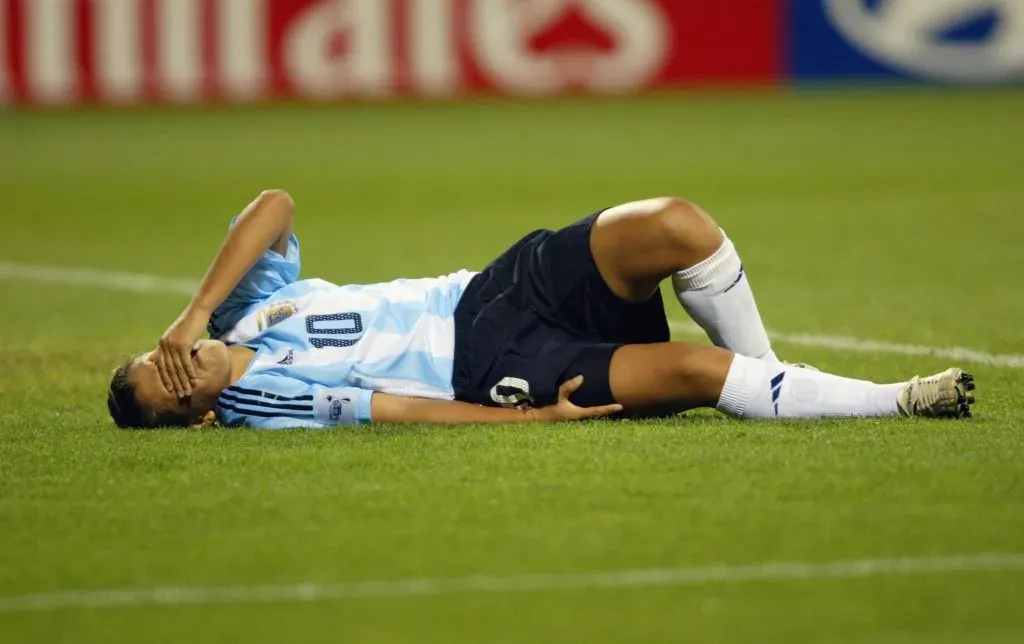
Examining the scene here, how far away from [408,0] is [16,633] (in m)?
17.8

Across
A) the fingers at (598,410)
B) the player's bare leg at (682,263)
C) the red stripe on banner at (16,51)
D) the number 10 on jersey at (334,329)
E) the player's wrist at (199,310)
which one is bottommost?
the red stripe on banner at (16,51)

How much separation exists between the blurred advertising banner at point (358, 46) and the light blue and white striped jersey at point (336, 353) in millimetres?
15531

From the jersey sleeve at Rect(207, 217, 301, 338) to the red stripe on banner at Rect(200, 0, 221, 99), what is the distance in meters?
15.4

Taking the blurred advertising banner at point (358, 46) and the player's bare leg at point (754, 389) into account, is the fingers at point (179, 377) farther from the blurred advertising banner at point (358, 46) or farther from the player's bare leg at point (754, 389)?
the blurred advertising banner at point (358, 46)

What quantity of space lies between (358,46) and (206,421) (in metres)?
16.1

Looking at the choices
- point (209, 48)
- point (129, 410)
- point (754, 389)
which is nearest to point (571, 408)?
point (754, 389)

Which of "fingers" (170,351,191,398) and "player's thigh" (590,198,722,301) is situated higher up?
"player's thigh" (590,198,722,301)

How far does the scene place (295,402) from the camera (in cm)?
552

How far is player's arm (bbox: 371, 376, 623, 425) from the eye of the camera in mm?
5387

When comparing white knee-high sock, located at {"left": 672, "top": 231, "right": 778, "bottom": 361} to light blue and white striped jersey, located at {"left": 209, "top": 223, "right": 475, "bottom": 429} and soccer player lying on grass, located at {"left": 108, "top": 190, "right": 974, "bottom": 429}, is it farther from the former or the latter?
light blue and white striped jersey, located at {"left": 209, "top": 223, "right": 475, "bottom": 429}

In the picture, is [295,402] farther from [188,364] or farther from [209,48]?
[209,48]

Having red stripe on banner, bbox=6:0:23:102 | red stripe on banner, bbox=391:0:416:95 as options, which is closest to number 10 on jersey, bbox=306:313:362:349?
red stripe on banner, bbox=391:0:416:95

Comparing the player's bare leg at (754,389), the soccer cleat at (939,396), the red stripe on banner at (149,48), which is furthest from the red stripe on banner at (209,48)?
the soccer cleat at (939,396)

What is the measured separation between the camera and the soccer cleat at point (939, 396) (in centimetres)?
524
